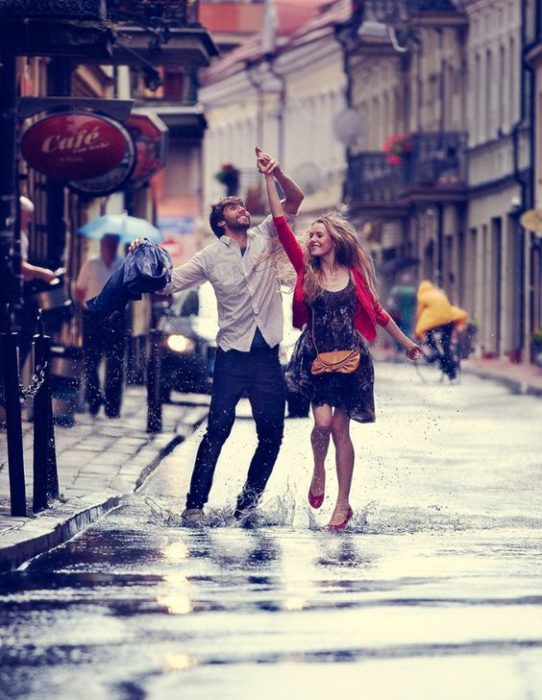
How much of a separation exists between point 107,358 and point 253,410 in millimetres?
10378

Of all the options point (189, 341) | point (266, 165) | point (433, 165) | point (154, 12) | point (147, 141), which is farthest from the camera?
point (433, 165)

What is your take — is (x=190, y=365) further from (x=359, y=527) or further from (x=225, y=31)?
(x=225, y=31)

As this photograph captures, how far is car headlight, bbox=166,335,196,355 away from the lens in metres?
27.1

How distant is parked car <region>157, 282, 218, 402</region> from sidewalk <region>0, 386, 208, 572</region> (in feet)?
1.83

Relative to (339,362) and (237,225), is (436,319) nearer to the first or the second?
(237,225)

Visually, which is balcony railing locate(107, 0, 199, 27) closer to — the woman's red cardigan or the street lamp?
the woman's red cardigan

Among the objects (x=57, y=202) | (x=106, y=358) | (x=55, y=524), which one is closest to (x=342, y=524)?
(x=55, y=524)

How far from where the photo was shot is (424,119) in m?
64.1

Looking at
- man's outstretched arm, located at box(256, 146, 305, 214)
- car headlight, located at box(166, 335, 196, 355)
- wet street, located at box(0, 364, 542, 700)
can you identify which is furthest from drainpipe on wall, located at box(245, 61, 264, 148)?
man's outstretched arm, located at box(256, 146, 305, 214)

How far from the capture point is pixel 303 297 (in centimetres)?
1282

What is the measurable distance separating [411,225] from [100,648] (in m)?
59.0

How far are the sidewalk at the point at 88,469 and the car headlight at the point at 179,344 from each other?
84 cm

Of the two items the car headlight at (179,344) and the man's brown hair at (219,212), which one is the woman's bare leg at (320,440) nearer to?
the man's brown hair at (219,212)

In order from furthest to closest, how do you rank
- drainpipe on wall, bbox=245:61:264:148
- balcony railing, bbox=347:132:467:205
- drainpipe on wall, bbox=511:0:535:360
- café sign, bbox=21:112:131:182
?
1. drainpipe on wall, bbox=245:61:264:148
2. balcony railing, bbox=347:132:467:205
3. drainpipe on wall, bbox=511:0:535:360
4. café sign, bbox=21:112:131:182
